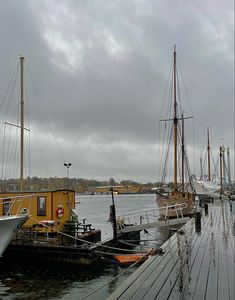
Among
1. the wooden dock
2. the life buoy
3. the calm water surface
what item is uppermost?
the life buoy

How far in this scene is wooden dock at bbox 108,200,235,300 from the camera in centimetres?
704

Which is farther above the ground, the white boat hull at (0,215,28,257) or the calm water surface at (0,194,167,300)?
the white boat hull at (0,215,28,257)

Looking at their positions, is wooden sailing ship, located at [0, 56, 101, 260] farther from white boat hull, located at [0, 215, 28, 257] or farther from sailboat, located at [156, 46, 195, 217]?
sailboat, located at [156, 46, 195, 217]

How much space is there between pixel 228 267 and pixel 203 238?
530 cm

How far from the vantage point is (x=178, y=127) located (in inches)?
1636

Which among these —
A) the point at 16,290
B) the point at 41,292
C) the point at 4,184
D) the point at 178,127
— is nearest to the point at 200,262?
the point at 41,292

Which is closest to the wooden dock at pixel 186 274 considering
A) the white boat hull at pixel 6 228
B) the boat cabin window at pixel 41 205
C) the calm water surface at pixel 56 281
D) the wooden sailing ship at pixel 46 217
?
the calm water surface at pixel 56 281

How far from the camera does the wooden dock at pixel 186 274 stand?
7043 mm

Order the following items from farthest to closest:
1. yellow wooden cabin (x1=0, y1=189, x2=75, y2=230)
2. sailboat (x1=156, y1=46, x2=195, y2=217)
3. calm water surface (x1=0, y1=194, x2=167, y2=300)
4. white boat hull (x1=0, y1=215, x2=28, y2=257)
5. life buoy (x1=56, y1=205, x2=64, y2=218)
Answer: sailboat (x1=156, y1=46, x2=195, y2=217)
life buoy (x1=56, y1=205, x2=64, y2=218)
yellow wooden cabin (x1=0, y1=189, x2=75, y2=230)
white boat hull (x1=0, y1=215, x2=28, y2=257)
calm water surface (x1=0, y1=194, x2=167, y2=300)

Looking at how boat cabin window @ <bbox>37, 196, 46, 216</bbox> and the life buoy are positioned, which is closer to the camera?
boat cabin window @ <bbox>37, 196, 46, 216</bbox>

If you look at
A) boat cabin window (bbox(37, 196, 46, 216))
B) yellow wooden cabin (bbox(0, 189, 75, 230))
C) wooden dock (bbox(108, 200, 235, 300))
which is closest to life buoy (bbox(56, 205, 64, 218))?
yellow wooden cabin (bbox(0, 189, 75, 230))

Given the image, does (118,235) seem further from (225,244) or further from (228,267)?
(228,267)

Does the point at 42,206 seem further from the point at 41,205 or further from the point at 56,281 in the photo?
the point at 56,281

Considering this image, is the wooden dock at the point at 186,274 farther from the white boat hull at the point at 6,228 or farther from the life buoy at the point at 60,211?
the life buoy at the point at 60,211
